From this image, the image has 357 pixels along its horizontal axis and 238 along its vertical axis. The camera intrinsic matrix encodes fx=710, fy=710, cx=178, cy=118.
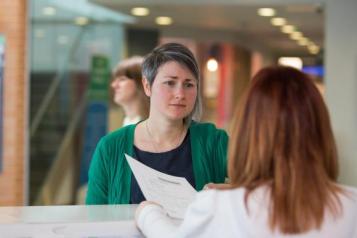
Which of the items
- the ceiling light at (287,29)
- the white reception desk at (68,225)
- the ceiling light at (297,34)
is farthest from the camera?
the ceiling light at (287,29)

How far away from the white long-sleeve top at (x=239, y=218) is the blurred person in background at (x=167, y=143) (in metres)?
0.74

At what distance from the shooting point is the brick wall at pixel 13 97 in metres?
7.30

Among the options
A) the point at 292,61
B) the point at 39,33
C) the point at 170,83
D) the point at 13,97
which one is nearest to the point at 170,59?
the point at 170,83

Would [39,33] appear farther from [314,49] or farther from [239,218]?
[239,218]

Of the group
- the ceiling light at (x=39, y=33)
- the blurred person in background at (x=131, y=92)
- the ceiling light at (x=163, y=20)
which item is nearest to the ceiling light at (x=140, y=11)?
the ceiling light at (x=163, y=20)

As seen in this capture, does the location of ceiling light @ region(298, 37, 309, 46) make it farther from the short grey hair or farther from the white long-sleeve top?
the white long-sleeve top

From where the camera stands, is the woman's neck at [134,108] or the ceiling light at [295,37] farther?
the ceiling light at [295,37]

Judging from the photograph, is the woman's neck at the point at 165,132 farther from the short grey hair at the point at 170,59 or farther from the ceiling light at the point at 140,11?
the ceiling light at the point at 140,11

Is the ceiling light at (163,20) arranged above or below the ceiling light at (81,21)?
above

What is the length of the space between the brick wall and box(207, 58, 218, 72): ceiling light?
2.24 meters

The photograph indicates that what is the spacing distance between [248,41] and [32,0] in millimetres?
2677

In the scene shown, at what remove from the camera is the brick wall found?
24.0 feet

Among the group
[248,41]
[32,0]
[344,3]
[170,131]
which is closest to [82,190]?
[32,0]

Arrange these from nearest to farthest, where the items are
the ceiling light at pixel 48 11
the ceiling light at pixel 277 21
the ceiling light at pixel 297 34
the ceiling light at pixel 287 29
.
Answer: the ceiling light at pixel 48 11, the ceiling light at pixel 277 21, the ceiling light at pixel 297 34, the ceiling light at pixel 287 29
